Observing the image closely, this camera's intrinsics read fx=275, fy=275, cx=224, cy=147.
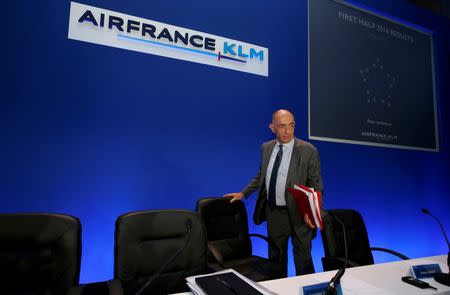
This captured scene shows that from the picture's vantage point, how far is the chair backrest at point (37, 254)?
1.12 metres

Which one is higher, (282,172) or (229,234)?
(282,172)

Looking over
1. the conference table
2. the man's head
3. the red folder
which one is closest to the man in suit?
the man's head

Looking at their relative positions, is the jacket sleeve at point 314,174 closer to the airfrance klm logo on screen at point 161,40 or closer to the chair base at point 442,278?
the chair base at point 442,278

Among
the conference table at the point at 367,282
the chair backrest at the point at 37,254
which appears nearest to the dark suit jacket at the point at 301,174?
the conference table at the point at 367,282

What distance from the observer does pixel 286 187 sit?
215 cm

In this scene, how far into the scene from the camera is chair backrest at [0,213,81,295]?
1125 millimetres

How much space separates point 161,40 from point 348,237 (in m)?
2.24

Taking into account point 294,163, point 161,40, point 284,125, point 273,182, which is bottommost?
point 273,182

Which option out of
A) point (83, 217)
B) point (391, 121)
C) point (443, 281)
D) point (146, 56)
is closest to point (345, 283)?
point (443, 281)

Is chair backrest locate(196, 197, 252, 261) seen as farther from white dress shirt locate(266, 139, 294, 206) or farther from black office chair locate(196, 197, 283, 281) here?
white dress shirt locate(266, 139, 294, 206)

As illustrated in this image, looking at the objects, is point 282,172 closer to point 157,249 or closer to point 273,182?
point 273,182

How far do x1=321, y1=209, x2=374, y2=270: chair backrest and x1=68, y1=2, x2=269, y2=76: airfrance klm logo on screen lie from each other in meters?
1.55

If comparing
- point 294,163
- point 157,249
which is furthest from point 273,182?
point 157,249

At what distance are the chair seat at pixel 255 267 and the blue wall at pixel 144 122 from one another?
0.60 metres
